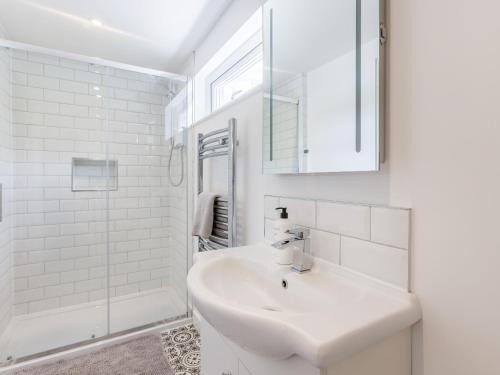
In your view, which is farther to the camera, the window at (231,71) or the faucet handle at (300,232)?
the window at (231,71)

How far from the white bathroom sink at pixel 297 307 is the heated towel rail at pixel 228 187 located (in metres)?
0.44

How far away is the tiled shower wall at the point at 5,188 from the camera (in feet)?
6.21

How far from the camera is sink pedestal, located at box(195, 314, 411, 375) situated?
552 millimetres

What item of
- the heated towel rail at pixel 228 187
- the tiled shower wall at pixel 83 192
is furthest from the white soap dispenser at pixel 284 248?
the tiled shower wall at pixel 83 192

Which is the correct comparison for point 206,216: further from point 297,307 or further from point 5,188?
point 5,188

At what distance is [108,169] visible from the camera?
7.77 ft

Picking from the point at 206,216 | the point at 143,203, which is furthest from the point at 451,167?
the point at 143,203

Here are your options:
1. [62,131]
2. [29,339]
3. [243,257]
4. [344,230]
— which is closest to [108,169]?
[62,131]

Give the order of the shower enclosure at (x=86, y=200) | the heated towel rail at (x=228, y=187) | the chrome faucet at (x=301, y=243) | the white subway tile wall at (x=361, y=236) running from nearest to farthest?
the white subway tile wall at (x=361, y=236) < the chrome faucet at (x=301, y=243) < the heated towel rail at (x=228, y=187) < the shower enclosure at (x=86, y=200)

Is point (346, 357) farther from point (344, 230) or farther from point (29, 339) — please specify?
point (29, 339)

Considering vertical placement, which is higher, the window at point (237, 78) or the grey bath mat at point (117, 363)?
the window at point (237, 78)

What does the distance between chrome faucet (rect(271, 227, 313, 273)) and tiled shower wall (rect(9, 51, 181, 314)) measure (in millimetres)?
1872

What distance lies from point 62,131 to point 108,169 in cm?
46

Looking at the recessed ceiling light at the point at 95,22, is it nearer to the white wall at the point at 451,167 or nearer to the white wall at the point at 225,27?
the white wall at the point at 225,27
